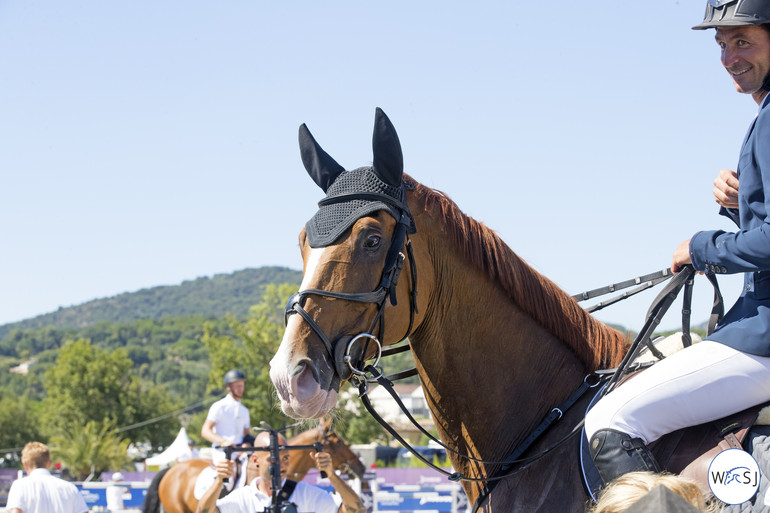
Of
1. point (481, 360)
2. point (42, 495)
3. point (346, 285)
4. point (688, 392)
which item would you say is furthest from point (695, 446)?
point (42, 495)

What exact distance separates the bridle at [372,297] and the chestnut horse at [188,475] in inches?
267

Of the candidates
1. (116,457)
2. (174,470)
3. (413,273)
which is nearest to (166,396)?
(116,457)

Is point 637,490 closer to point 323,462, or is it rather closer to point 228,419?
point 323,462

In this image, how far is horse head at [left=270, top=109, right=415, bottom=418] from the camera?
2.69 meters

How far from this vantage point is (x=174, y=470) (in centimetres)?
1043

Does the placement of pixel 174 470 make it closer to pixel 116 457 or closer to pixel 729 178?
pixel 729 178

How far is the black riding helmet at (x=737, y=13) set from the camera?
2602mm

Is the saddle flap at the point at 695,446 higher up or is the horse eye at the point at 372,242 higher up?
the horse eye at the point at 372,242

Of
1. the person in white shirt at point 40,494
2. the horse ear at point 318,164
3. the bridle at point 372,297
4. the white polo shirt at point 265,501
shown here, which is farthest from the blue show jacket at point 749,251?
the person in white shirt at point 40,494

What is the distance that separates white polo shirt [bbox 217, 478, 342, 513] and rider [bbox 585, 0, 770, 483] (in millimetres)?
5302

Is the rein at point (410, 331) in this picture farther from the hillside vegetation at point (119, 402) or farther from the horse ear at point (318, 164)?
the hillside vegetation at point (119, 402)

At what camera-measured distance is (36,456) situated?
737 cm

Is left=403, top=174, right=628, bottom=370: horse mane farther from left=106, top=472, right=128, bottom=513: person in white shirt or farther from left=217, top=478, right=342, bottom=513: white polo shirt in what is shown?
left=106, top=472, right=128, bottom=513: person in white shirt

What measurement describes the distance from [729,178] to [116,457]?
47952mm
